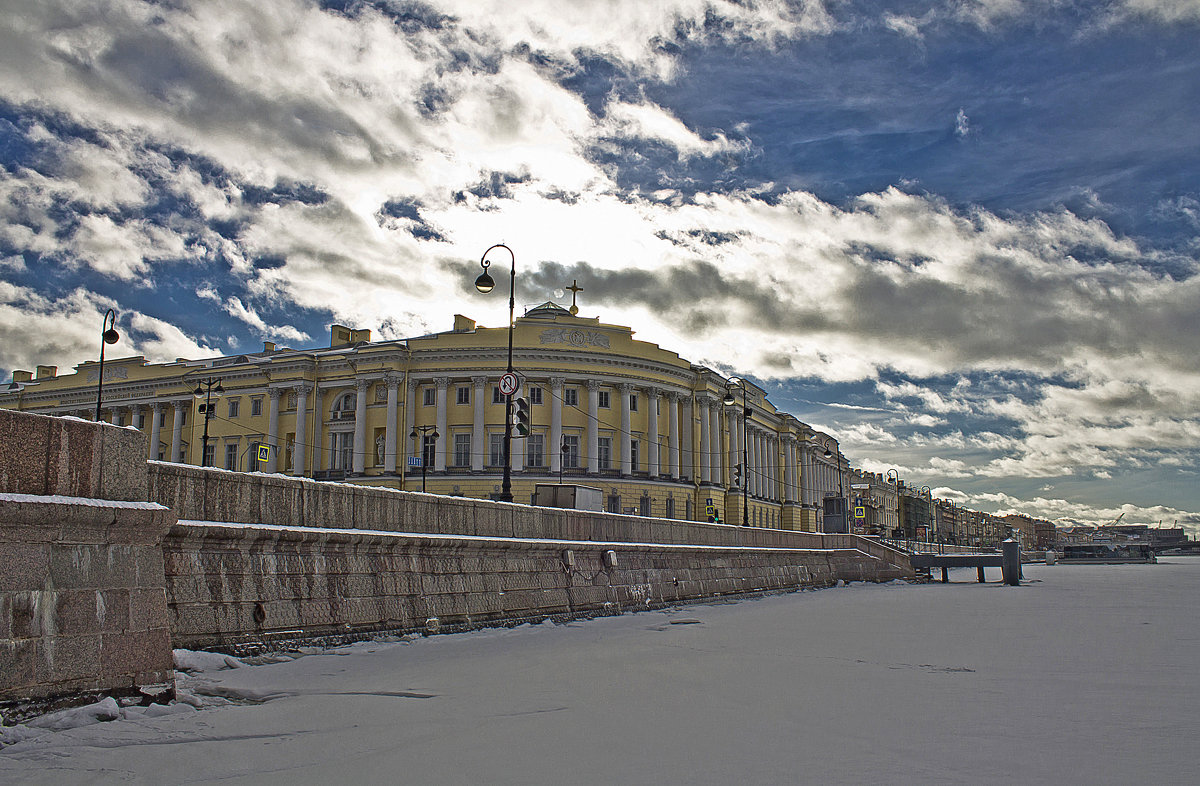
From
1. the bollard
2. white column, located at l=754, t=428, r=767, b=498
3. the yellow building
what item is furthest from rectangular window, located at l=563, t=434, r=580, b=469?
the bollard

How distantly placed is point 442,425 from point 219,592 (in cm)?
4960

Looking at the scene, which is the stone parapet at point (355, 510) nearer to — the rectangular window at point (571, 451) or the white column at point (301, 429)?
the rectangular window at point (571, 451)

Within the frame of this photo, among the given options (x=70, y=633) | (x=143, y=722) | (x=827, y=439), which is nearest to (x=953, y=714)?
(x=143, y=722)

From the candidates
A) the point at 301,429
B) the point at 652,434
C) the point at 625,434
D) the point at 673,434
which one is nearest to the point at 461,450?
the point at 625,434

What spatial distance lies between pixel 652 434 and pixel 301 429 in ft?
76.6

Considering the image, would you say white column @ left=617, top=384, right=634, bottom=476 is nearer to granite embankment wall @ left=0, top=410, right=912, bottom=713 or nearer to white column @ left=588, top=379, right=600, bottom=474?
white column @ left=588, top=379, right=600, bottom=474

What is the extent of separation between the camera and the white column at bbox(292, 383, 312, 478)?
61.6 meters

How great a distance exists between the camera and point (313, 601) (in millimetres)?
10945

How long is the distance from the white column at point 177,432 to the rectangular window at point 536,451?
26.5 m

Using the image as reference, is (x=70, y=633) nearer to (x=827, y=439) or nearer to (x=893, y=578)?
(x=893, y=578)

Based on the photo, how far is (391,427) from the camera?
5900 centimetres

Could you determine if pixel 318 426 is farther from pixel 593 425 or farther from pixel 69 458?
pixel 69 458

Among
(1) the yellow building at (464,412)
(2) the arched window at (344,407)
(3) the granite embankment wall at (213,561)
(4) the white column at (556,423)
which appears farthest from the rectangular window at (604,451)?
(3) the granite embankment wall at (213,561)

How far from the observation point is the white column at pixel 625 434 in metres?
59.5
